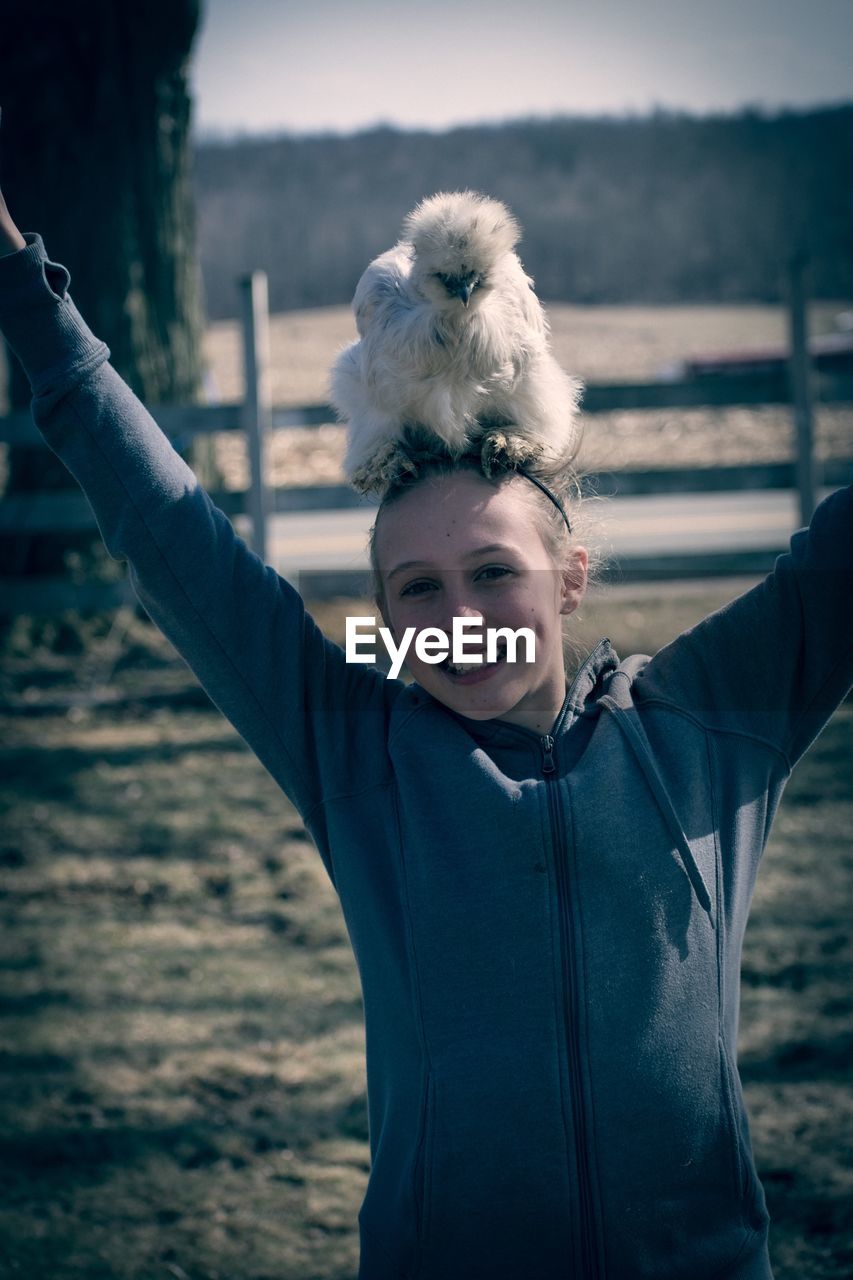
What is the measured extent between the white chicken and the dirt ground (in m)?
1.81

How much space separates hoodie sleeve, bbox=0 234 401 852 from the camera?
1736 mm

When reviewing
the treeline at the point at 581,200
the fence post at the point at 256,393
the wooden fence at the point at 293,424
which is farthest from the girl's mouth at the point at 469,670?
the treeline at the point at 581,200

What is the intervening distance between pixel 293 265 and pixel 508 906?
101 feet

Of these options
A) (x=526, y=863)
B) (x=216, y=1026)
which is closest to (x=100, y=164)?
(x=216, y=1026)

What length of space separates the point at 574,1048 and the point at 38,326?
1.20 m

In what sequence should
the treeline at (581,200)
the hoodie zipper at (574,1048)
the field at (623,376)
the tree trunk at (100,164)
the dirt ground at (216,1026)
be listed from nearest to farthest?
1. the hoodie zipper at (574,1048)
2. the dirt ground at (216,1026)
3. the tree trunk at (100,164)
4. the field at (623,376)
5. the treeline at (581,200)

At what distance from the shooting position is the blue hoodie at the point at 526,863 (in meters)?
1.60

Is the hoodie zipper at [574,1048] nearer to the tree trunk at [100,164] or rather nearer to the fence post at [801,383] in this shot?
the fence post at [801,383]

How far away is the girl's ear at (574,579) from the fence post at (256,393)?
14.0 ft

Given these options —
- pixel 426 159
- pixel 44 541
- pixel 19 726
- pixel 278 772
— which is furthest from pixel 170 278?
pixel 426 159

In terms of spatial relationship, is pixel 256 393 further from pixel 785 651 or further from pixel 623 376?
pixel 623 376

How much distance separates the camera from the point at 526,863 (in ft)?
5.42

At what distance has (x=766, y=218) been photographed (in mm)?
33531

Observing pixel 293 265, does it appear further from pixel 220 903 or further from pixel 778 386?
pixel 220 903
